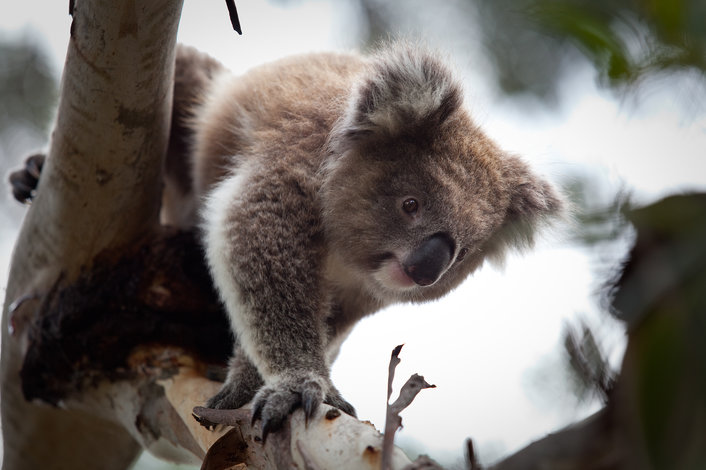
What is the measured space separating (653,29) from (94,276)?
3.03 metres

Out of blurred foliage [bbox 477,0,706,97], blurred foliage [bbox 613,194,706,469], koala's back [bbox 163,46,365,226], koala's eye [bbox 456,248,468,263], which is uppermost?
blurred foliage [bbox 477,0,706,97]

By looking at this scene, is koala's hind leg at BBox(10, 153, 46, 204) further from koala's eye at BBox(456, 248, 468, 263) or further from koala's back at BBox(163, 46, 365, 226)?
koala's eye at BBox(456, 248, 468, 263)

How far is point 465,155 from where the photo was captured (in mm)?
3229

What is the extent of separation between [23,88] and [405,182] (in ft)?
14.5

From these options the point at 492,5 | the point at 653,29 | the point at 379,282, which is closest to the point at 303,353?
the point at 379,282

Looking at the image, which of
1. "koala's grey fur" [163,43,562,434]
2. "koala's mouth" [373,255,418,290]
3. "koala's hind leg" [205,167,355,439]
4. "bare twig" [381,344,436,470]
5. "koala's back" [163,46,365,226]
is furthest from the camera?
"koala's back" [163,46,365,226]

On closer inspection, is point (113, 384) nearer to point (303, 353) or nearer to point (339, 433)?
point (303, 353)

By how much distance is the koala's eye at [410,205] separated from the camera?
3049mm

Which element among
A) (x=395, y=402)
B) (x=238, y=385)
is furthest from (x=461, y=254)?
(x=395, y=402)

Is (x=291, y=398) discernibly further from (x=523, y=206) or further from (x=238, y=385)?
(x=523, y=206)

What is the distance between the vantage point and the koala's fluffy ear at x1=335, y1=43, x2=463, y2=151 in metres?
3.09

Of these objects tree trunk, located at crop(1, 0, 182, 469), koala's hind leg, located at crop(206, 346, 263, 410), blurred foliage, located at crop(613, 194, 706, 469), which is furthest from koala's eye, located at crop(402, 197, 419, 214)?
blurred foliage, located at crop(613, 194, 706, 469)

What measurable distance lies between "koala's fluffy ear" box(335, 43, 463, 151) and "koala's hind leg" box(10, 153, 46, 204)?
212 centimetres

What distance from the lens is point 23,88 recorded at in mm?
5836
